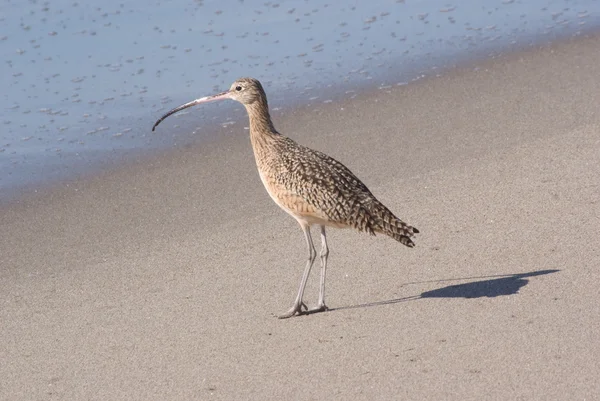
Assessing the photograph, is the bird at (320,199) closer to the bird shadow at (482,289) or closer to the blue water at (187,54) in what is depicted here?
the bird shadow at (482,289)

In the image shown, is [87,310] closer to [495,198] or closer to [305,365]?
[305,365]

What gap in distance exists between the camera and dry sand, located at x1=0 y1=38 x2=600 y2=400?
5578 millimetres

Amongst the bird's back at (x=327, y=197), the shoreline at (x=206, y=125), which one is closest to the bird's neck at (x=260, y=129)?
the bird's back at (x=327, y=197)

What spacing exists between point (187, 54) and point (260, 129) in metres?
4.83

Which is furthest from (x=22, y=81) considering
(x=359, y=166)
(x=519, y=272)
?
(x=519, y=272)

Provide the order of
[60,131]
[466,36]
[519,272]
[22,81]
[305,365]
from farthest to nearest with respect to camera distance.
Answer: [466,36], [22,81], [60,131], [519,272], [305,365]

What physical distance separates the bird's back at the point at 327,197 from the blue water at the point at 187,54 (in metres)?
3.09

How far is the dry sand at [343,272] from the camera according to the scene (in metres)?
5.58

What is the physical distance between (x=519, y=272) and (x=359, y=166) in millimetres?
2473

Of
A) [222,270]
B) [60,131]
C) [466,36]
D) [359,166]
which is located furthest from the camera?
[466,36]

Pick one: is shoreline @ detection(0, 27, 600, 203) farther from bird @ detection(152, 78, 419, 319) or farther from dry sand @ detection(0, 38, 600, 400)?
bird @ detection(152, 78, 419, 319)

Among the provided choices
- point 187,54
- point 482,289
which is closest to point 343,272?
point 482,289

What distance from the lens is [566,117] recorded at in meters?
9.30

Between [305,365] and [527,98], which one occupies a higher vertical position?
[305,365]
